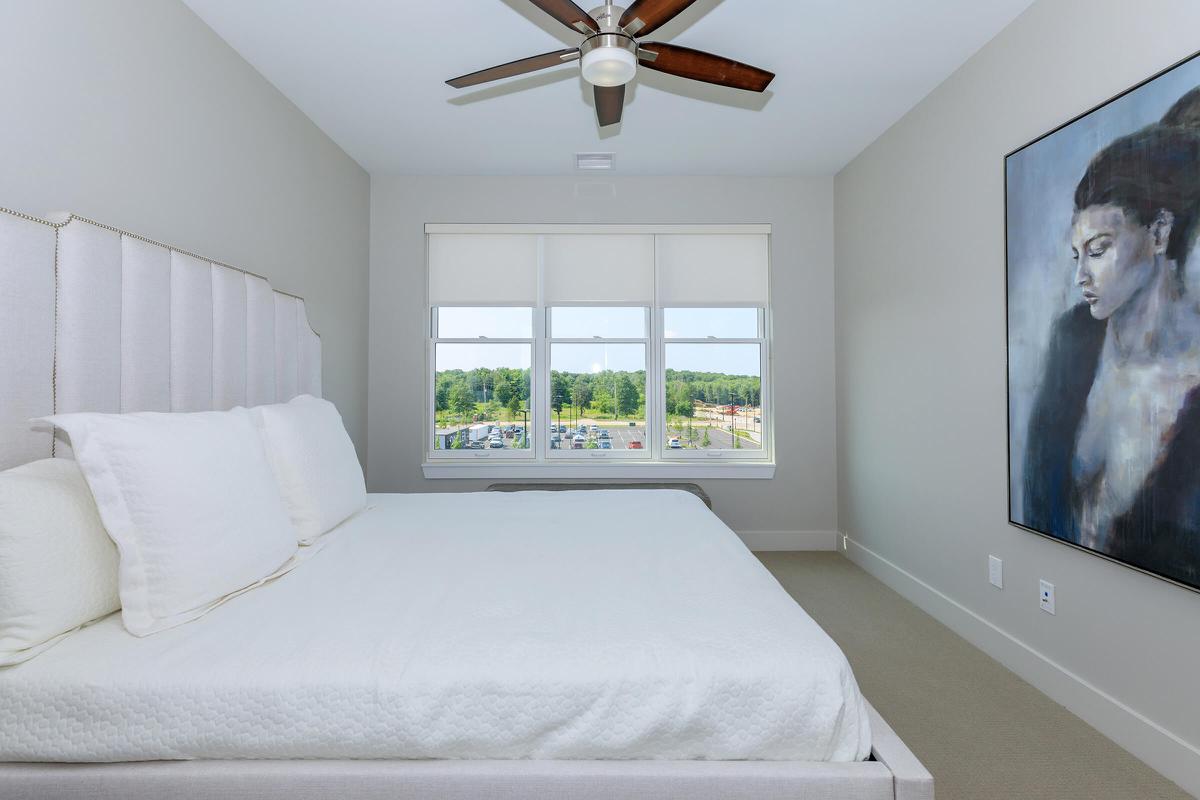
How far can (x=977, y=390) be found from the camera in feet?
8.74

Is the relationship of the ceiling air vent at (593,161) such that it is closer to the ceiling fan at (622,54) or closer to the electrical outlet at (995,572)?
the ceiling fan at (622,54)

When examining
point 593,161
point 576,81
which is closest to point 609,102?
point 576,81

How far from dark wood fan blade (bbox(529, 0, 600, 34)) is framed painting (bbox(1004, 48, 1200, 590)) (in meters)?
1.76

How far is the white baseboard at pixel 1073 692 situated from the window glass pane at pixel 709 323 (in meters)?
1.93

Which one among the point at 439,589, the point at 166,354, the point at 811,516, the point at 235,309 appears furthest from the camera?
the point at 811,516

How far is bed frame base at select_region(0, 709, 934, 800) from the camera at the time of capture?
3.63 ft

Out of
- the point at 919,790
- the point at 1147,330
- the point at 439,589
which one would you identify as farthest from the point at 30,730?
the point at 1147,330

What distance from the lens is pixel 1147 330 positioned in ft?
5.87

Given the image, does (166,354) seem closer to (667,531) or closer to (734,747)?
(667,531)

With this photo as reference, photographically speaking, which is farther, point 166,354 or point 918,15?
point 918,15

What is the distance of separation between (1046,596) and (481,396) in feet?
11.2

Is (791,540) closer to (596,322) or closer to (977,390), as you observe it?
(977,390)

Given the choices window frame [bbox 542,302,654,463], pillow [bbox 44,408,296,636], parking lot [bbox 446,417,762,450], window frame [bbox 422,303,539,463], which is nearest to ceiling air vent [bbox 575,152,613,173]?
window frame [bbox 542,302,654,463]

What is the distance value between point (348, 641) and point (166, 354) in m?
1.39
